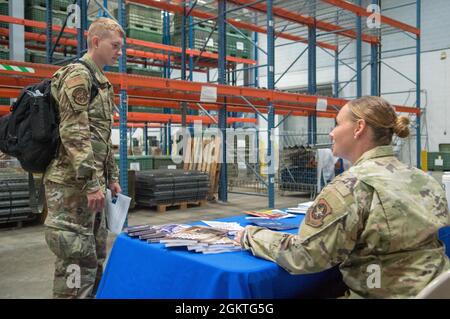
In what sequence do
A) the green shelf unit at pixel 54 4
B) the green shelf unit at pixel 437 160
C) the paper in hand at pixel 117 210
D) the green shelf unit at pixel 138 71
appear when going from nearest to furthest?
the paper in hand at pixel 117 210 < the green shelf unit at pixel 54 4 < the green shelf unit at pixel 138 71 < the green shelf unit at pixel 437 160

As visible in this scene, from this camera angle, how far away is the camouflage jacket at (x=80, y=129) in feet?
7.84

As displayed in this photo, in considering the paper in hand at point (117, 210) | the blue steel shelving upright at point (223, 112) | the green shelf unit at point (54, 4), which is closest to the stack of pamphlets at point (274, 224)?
the paper in hand at point (117, 210)

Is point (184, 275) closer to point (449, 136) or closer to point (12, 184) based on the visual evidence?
point (12, 184)

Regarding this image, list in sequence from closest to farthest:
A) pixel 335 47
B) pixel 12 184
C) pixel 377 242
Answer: pixel 377 242
pixel 12 184
pixel 335 47

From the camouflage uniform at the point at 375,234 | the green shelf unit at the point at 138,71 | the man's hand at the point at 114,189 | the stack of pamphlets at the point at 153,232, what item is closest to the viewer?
the camouflage uniform at the point at 375,234

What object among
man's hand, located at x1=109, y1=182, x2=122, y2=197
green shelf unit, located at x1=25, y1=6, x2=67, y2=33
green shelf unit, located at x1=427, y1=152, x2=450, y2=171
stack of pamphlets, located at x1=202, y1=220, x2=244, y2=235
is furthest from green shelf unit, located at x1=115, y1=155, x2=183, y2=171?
green shelf unit, located at x1=427, y1=152, x2=450, y2=171

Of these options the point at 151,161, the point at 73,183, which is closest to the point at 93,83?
the point at 73,183

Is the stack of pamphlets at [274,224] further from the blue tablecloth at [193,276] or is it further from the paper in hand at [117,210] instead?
the paper in hand at [117,210]

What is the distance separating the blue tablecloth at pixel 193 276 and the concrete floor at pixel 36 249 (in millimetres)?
2071

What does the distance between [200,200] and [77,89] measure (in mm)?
6438

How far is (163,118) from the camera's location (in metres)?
12.3

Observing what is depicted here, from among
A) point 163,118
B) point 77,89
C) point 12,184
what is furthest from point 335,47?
point 77,89

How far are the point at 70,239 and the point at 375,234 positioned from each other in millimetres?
1723

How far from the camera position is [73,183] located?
8.19 ft
